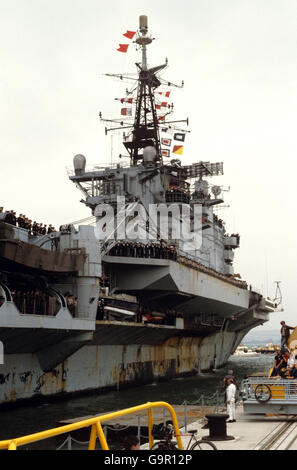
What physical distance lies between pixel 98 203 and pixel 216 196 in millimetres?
12365

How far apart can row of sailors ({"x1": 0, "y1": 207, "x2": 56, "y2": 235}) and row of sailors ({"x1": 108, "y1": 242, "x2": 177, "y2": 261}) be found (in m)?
4.92

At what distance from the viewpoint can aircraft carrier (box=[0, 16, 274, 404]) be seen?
882 inches

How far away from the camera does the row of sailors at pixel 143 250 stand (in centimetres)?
3044

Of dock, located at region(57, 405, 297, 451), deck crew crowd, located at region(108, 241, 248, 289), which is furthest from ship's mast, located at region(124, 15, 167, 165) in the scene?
dock, located at region(57, 405, 297, 451)

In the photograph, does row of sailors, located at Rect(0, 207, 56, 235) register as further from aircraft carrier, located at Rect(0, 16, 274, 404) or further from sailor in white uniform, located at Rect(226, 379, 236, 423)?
sailor in white uniform, located at Rect(226, 379, 236, 423)

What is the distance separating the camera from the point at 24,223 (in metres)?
24.7

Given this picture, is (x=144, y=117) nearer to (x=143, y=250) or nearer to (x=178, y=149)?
(x=178, y=149)

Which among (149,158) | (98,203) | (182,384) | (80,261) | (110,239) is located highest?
(149,158)

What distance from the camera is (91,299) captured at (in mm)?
25109

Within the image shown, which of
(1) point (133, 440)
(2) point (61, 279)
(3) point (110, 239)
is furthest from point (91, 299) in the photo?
(1) point (133, 440)

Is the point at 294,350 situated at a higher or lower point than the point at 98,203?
lower

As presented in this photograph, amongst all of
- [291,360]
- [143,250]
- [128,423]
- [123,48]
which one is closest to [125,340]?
[143,250]

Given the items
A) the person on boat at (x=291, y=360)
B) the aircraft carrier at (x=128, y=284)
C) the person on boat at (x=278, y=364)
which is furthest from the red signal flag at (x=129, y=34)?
the person on boat at (x=291, y=360)

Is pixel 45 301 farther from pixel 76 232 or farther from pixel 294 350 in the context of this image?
pixel 294 350
